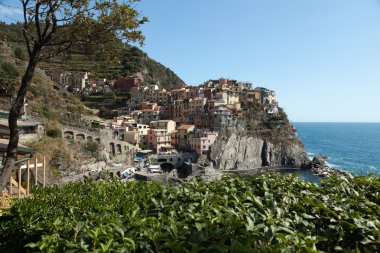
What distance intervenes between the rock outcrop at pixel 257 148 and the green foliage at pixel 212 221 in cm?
5630

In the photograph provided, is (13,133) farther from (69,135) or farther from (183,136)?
(183,136)

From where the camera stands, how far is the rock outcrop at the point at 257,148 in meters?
63.0

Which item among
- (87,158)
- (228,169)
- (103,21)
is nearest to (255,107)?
(228,169)

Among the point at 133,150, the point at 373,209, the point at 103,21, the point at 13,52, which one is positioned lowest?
the point at 133,150

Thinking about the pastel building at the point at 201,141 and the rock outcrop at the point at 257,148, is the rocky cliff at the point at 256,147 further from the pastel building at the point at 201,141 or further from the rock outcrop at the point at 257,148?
the pastel building at the point at 201,141

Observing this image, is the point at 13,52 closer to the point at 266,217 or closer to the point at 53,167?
the point at 53,167

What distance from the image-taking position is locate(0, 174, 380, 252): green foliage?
2639 mm

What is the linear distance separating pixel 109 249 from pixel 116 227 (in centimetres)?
38

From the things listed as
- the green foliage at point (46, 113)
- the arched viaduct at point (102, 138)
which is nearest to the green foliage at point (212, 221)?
the arched viaduct at point (102, 138)

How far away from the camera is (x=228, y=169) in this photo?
205 ft

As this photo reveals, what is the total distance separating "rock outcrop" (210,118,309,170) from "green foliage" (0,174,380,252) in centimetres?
5630

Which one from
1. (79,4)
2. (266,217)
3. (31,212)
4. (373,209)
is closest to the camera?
(266,217)

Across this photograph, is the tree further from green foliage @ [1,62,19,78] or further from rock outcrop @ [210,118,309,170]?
rock outcrop @ [210,118,309,170]

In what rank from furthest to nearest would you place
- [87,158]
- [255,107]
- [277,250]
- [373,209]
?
[255,107] < [87,158] < [373,209] < [277,250]
